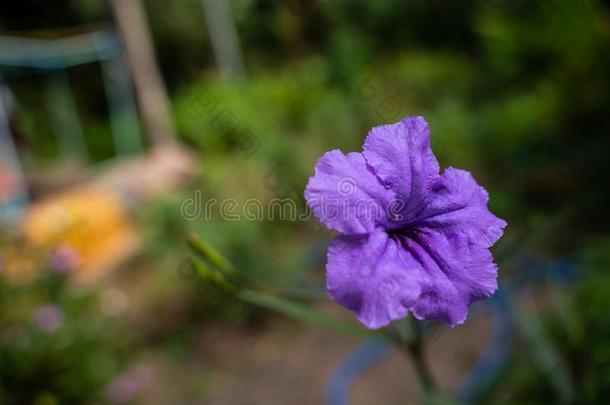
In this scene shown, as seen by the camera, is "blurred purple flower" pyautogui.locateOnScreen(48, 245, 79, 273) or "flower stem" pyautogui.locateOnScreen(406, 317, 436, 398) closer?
"flower stem" pyautogui.locateOnScreen(406, 317, 436, 398)

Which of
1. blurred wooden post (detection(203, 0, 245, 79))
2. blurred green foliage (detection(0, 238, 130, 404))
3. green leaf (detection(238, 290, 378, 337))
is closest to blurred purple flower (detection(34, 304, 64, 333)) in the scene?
blurred green foliage (detection(0, 238, 130, 404))

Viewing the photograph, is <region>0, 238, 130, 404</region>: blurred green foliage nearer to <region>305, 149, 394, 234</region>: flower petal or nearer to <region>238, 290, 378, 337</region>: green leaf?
<region>238, 290, 378, 337</region>: green leaf

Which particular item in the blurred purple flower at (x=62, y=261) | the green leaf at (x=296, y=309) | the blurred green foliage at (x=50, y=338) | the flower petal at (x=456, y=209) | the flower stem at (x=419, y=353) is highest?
the flower petal at (x=456, y=209)

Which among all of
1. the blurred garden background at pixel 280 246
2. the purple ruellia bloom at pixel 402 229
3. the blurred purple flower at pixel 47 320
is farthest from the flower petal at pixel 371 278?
the blurred purple flower at pixel 47 320

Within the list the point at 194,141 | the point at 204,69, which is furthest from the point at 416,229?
the point at 204,69

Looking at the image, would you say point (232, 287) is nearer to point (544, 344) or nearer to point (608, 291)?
point (544, 344)

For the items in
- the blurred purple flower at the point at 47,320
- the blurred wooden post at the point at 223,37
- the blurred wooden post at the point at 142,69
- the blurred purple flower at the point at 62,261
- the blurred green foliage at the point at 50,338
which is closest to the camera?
the blurred green foliage at the point at 50,338

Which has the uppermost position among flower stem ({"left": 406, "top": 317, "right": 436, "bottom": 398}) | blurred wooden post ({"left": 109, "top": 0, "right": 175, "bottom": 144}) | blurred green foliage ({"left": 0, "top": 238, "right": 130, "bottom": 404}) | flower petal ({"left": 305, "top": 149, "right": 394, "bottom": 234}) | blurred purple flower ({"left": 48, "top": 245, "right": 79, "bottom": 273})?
blurred wooden post ({"left": 109, "top": 0, "right": 175, "bottom": 144})

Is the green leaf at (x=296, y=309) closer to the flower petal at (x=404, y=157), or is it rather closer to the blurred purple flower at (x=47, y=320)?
the flower petal at (x=404, y=157)
